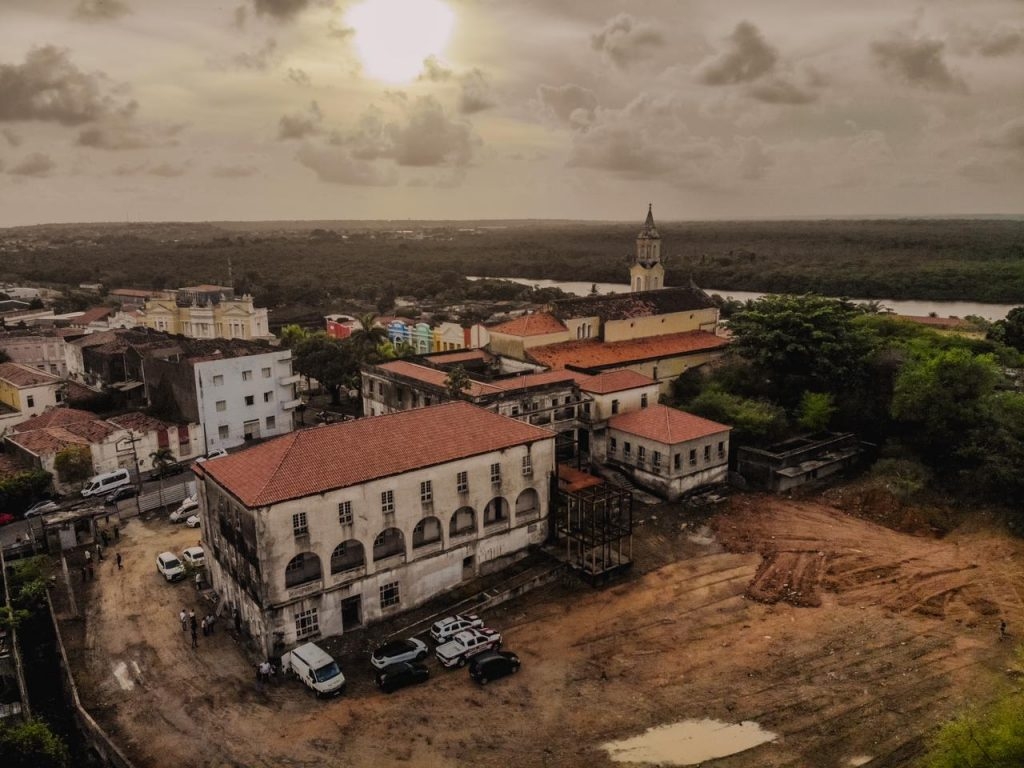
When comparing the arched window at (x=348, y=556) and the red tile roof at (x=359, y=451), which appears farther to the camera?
the arched window at (x=348, y=556)

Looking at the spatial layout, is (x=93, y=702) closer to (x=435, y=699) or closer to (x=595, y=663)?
(x=435, y=699)

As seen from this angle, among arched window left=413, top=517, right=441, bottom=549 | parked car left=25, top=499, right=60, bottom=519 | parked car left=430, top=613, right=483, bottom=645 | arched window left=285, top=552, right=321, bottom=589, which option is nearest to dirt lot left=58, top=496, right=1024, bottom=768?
parked car left=430, top=613, right=483, bottom=645

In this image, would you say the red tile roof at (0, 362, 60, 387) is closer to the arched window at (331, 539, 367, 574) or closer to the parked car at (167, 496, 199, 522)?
the parked car at (167, 496, 199, 522)

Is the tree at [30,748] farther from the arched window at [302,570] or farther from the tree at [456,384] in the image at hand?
the tree at [456,384]

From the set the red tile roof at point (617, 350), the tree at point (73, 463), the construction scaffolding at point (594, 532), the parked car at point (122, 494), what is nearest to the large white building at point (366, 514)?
the construction scaffolding at point (594, 532)

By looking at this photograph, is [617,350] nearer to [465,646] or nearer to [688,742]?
[465,646]

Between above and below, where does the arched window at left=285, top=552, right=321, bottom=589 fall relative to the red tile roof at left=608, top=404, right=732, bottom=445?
below
